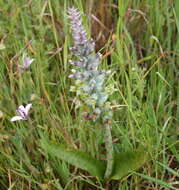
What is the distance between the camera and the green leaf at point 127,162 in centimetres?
138

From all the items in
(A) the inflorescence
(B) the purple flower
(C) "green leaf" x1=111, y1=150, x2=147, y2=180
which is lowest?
(C) "green leaf" x1=111, y1=150, x2=147, y2=180

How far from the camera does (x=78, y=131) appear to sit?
1574 mm

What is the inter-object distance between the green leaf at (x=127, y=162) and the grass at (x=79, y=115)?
0.03 metres

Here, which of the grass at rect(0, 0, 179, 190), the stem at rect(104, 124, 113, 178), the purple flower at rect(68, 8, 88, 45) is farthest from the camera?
the grass at rect(0, 0, 179, 190)

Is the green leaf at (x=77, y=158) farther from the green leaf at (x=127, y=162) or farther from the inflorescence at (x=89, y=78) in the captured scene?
the inflorescence at (x=89, y=78)

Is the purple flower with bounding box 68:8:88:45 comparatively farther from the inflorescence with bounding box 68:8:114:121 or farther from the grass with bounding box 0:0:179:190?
the grass with bounding box 0:0:179:190

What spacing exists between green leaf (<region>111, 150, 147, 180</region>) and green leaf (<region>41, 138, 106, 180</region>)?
0.19ft

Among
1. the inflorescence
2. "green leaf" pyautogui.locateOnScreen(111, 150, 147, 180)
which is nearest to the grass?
"green leaf" pyautogui.locateOnScreen(111, 150, 147, 180)

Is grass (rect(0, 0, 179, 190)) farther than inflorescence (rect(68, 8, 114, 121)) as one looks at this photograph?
Yes

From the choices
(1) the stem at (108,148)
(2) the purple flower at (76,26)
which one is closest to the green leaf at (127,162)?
(1) the stem at (108,148)

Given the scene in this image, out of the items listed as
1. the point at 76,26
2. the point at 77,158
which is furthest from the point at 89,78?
the point at 77,158

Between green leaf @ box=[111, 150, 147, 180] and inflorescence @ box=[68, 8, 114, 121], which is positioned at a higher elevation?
inflorescence @ box=[68, 8, 114, 121]

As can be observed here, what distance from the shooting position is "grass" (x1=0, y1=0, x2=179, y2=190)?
4.81 ft

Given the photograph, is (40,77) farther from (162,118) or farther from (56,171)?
(162,118)
